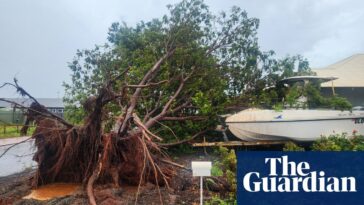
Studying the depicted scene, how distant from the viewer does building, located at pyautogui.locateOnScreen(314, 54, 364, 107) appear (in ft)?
60.2

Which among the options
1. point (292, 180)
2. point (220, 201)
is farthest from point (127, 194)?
point (292, 180)

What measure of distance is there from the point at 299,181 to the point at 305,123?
5691 mm

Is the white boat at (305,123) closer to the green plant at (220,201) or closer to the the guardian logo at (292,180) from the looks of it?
the green plant at (220,201)

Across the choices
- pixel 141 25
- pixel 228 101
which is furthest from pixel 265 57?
pixel 141 25

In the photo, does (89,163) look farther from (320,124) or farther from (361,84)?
(361,84)

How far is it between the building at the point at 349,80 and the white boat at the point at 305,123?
21.4ft

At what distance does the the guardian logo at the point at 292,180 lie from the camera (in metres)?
4.54

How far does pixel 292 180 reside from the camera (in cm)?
455

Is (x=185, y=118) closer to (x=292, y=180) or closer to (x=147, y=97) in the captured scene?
(x=147, y=97)

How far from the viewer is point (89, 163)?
720 cm

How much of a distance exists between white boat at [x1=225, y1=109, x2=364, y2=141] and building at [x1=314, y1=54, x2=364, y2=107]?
6519mm

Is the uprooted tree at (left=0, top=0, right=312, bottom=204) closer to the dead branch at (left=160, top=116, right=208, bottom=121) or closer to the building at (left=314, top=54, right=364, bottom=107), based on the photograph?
the dead branch at (left=160, top=116, right=208, bottom=121)

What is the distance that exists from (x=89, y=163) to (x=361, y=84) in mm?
15187

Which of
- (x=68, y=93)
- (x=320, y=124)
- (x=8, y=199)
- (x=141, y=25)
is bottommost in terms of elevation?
(x=8, y=199)
